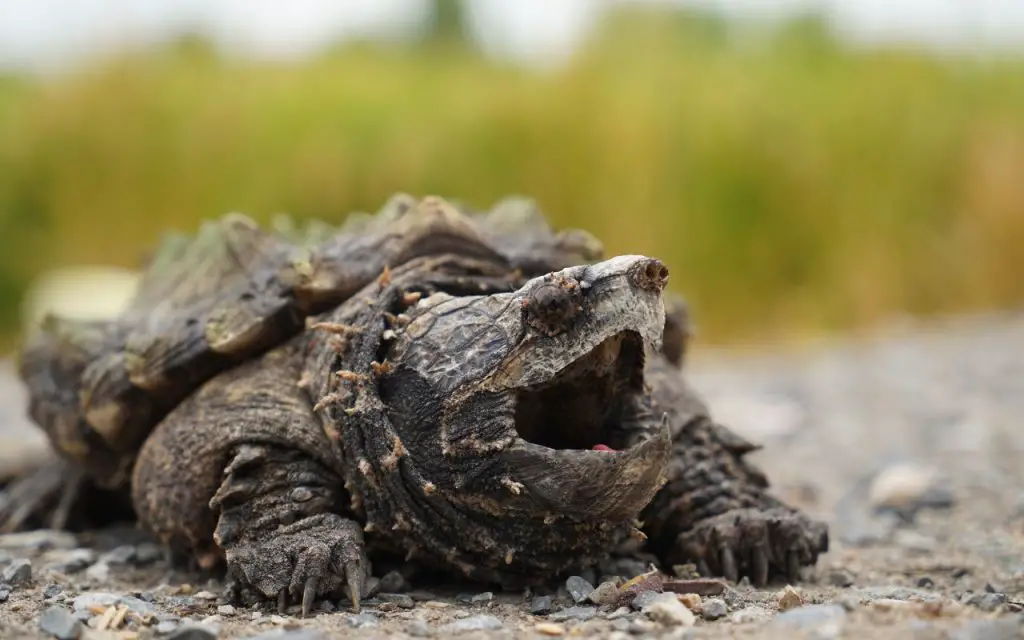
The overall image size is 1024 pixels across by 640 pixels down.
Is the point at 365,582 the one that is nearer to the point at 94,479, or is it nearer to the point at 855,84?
the point at 94,479

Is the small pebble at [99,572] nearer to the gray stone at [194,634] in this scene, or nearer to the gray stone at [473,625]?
the gray stone at [194,634]

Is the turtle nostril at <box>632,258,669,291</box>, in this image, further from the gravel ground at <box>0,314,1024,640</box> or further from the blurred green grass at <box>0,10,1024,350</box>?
the blurred green grass at <box>0,10,1024,350</box>

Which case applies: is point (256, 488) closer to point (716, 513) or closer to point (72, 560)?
point (72, 560)

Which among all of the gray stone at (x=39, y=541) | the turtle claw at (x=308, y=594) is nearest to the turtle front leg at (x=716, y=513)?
the turtle claw at (x=308, y=594)

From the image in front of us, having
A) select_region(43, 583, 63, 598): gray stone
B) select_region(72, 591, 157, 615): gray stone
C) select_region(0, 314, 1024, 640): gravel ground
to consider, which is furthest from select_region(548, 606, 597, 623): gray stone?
select_region(43, 583, 63, 598): gray stone

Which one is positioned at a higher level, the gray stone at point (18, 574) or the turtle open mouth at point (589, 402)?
the turtle open mouth at point (589, 402)

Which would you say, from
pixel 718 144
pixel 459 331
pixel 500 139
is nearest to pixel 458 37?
pixel 500 139
